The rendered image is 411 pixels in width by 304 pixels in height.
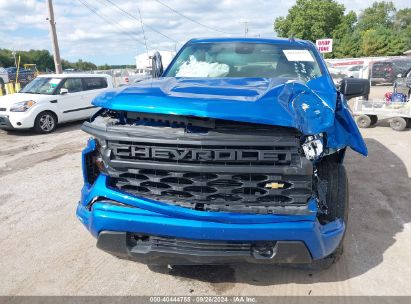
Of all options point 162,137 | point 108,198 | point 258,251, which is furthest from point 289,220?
point 108,198

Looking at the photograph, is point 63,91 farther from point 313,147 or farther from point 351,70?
point 351,70

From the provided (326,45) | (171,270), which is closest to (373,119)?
(171,270)

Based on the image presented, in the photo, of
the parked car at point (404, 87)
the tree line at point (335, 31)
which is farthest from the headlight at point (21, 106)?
the tree line at point (335, 31)

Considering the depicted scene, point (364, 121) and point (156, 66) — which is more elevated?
point (156, 66)

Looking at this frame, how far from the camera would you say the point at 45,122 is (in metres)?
10.2

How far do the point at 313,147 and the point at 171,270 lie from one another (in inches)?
62.3

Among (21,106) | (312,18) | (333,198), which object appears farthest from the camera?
(312,18)

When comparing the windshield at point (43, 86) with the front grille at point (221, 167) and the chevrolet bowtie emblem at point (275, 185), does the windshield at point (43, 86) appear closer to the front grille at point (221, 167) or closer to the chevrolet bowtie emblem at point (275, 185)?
the front grille at point (221, 167)

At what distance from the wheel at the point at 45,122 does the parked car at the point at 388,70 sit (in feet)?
66.5

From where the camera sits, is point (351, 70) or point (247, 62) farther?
point (351, 70)

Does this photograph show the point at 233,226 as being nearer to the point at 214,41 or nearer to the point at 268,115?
the point at 268,115

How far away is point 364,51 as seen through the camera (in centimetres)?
5144

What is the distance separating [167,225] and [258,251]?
0.63m

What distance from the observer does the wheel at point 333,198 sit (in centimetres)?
286
